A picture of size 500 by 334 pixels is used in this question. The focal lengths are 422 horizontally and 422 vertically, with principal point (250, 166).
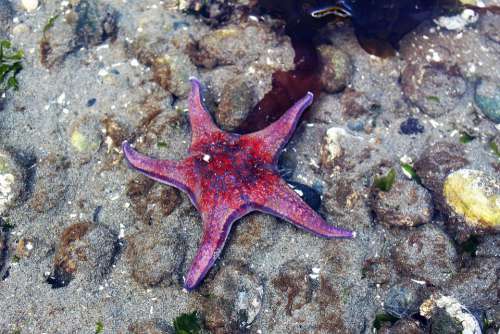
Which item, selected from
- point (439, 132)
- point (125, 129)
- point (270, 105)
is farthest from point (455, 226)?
point (125, 129)

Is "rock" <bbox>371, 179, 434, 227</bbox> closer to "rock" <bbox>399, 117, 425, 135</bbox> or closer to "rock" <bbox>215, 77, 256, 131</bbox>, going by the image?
"rock" <bbox>399, 117, 425, 135</bbox>

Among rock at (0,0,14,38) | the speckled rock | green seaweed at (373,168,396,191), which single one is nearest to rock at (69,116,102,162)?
the speckled rock

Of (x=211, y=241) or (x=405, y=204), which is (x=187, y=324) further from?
(x=405, y=204)

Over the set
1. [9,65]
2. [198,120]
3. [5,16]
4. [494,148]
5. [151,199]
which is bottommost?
[494,148]

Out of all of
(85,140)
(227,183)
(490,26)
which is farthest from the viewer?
(490,26)

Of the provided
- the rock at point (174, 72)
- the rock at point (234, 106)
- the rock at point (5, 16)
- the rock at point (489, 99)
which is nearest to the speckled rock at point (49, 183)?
the rock at point (174, 72)

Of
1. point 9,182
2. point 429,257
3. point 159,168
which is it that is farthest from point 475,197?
point 9,182

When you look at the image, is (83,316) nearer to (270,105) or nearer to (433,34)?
(270,105)
